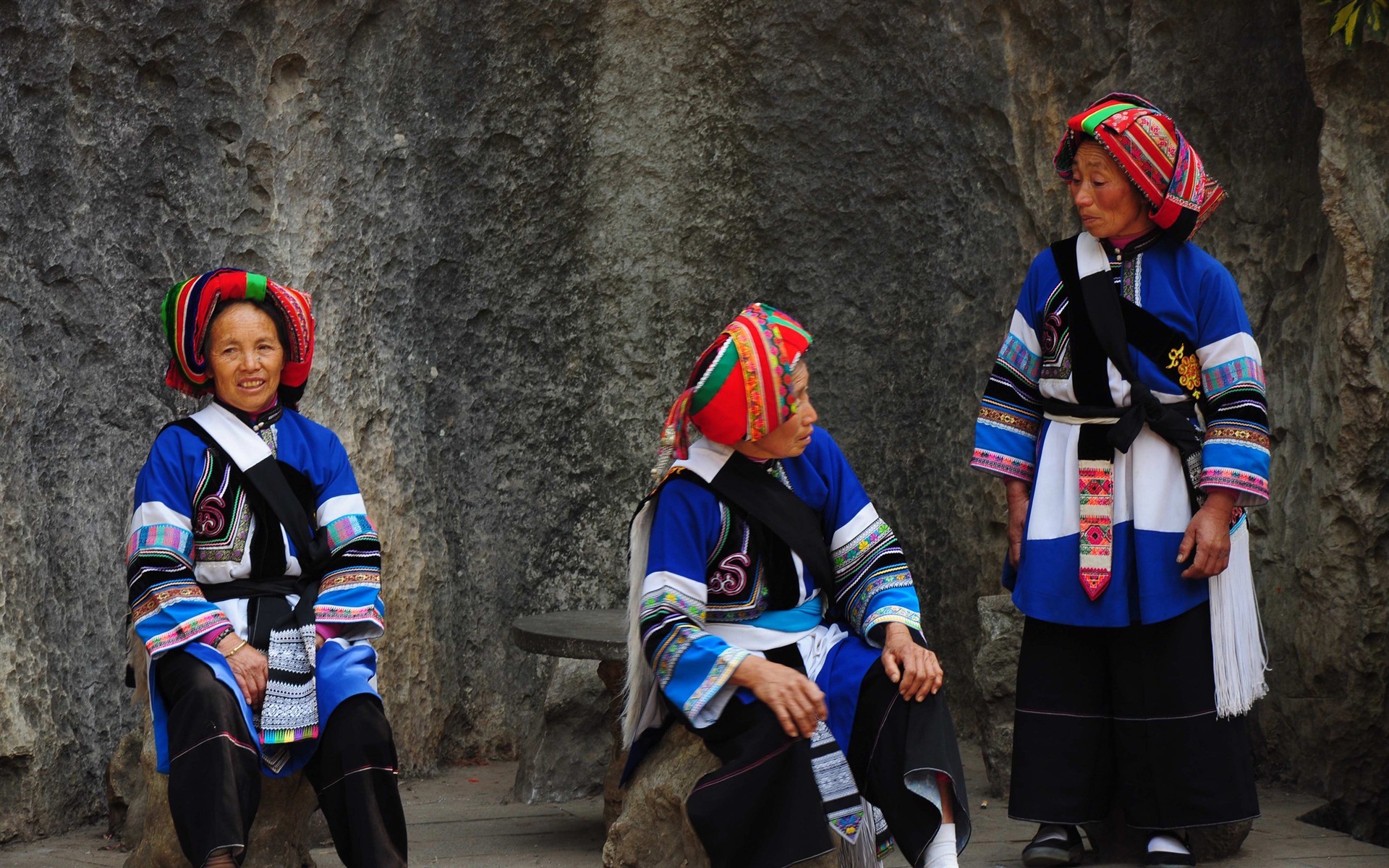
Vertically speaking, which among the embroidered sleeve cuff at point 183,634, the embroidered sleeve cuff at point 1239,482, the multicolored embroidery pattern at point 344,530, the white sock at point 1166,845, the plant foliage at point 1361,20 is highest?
the plant foliage at point 1361,20

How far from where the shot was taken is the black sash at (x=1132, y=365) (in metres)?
3.68

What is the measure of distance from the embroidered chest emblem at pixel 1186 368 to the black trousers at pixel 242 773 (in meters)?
2.11

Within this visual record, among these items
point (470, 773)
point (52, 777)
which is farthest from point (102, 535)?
point (470, 773)

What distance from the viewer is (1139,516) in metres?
3.71

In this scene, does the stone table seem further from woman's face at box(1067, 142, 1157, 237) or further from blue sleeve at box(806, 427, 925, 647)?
woman's face at box(1067, 142, 1157, 237)

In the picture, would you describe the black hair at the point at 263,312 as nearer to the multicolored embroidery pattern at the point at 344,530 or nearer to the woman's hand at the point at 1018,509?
the multicolored embroidery pattern at the point at 344,530

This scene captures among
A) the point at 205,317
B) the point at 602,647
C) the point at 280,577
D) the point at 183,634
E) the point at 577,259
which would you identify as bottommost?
the point at 602,647

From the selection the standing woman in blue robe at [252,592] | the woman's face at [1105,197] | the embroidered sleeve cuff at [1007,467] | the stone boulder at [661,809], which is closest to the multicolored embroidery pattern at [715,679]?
the stone boulder at [661,809]

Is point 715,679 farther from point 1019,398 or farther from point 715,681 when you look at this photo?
point 1019,398

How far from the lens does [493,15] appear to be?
5199 millimetres

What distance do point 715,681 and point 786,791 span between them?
256 millimetres

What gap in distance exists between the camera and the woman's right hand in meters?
3.30

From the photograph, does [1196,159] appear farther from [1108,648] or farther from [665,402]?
[665,402]

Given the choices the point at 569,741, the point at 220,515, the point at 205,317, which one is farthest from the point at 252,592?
the point at 569,741
